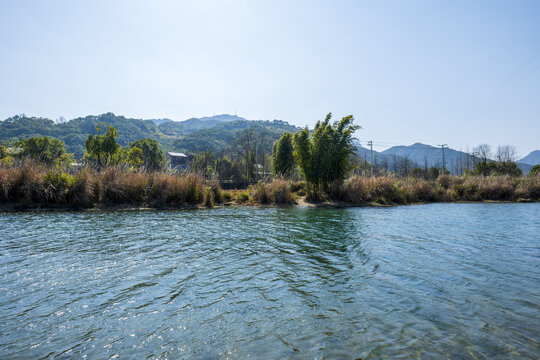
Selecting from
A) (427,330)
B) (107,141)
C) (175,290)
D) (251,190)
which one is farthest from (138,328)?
(107,141)

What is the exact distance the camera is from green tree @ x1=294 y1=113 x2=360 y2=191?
81.6 ft

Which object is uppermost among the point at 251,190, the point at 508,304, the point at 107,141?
the point at 107,141

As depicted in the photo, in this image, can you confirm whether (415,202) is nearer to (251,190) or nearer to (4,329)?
(251,190)

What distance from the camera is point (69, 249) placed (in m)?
7.61

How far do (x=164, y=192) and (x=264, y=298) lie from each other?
618 inches

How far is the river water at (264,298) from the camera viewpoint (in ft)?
11.1

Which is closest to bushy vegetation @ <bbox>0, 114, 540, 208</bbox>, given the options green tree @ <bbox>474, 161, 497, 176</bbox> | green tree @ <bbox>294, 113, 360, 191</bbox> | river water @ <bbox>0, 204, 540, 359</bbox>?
green tree @ <bbox>294, 113, 360, 191</bbox>

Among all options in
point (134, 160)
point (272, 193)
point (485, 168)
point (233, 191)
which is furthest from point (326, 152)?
point (485, 168)

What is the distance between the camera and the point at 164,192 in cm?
1908

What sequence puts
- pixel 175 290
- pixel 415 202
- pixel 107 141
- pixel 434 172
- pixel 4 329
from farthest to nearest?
pixel 434 172, pixel 107 141, pixel 415 202, pixel 175 290, pixel 4 329

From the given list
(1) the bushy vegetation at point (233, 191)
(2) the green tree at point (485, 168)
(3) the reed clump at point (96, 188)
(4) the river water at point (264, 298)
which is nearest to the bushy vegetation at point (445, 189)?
(1) the bushy vegetation at point (233, 191)

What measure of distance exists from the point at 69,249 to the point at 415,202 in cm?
2622

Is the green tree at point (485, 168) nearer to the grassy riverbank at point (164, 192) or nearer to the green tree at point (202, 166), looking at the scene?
the grassy riverbank at point (164, 192)

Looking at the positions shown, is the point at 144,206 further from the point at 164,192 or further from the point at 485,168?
the point at 485,168
